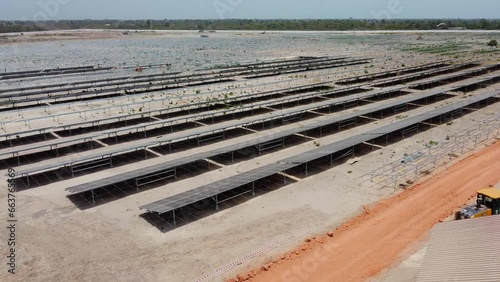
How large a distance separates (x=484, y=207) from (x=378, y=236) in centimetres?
338

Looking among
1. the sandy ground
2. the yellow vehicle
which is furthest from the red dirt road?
the yellow vehicle

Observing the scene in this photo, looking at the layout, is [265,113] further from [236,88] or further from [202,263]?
[202,263]

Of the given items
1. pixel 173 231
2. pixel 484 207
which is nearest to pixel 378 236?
pixel 484 207

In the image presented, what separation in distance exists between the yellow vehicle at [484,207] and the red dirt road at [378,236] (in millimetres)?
1025

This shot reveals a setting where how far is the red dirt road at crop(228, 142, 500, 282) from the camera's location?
35.2ft

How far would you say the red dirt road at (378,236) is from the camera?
10719 mm

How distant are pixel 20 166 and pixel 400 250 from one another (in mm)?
16203

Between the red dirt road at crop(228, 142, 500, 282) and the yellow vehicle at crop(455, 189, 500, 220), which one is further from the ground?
the yellow vehicle at crop(455, 189, 500, 220)

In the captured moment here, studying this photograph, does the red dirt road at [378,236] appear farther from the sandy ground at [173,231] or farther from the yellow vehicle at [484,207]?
the yellow vehicle at [484,207]

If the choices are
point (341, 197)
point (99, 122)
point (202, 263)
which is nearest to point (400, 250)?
point (341, 197)

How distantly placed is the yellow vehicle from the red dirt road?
1.03 m

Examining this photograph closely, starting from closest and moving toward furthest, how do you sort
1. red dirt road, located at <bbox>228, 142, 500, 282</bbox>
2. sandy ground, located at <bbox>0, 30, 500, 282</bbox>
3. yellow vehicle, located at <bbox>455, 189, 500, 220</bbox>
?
1. red dirt road, located at <bbox>228, 142, 500, 282</bbox>
2. sandy ground, located at <bbox>0, 30, 500, 282</bbox>
3. yellow vehicle, located at <bbox>455, 189, 500, 220</bbox>

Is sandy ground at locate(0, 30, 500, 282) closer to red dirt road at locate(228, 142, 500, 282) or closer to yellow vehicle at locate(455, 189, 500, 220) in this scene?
red dirt road at locate(228, 142, 500, 282)

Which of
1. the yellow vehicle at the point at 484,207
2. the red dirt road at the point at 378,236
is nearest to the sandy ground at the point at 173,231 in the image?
the red dirt road at the point at 378,236
